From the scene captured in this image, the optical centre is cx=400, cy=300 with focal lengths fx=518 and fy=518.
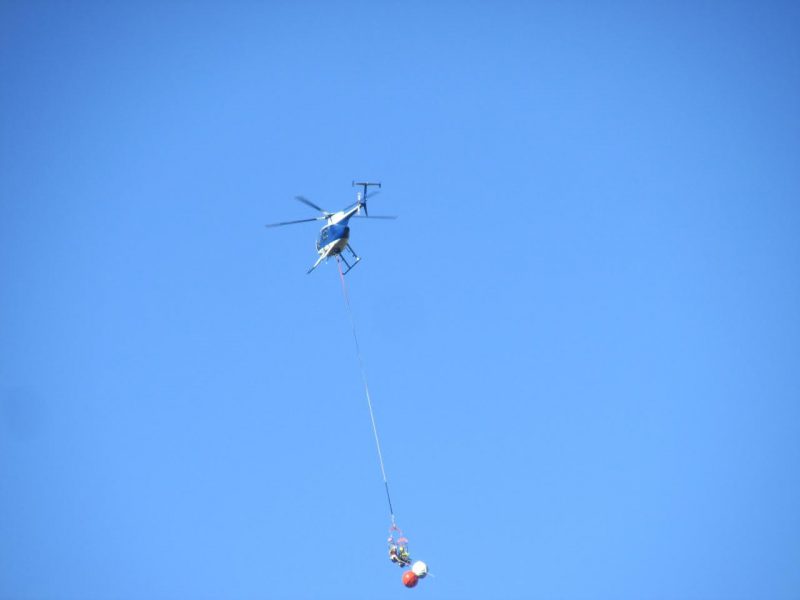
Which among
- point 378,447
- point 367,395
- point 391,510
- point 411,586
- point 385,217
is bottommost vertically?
point 411,586

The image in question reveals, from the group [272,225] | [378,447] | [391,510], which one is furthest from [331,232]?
[391,510]

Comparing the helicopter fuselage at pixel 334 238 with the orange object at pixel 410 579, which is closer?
the orange object at pixel 410 579

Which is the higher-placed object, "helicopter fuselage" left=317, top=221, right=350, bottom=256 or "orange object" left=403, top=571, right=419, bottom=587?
"helicopter fuselage" left=317, top=221, right=350, bottom=256

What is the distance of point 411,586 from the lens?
52.7 feet

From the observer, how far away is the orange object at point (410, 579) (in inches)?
633

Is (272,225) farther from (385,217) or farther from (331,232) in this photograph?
(385,217)

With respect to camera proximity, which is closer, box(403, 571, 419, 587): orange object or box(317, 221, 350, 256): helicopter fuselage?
box(403, 571, 419, 587): orange object

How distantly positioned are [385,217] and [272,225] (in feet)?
14.6

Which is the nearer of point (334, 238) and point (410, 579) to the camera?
point (410, 579)

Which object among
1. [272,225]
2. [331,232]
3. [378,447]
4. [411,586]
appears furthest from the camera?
[331,232]

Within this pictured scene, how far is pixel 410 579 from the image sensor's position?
16.2 meters

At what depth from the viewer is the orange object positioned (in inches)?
633

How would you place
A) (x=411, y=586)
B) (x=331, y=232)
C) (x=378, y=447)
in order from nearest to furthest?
(x=411, y=586) < (x=378, y=447) < (x=331, y=232)

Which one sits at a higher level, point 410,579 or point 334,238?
point 334,238
